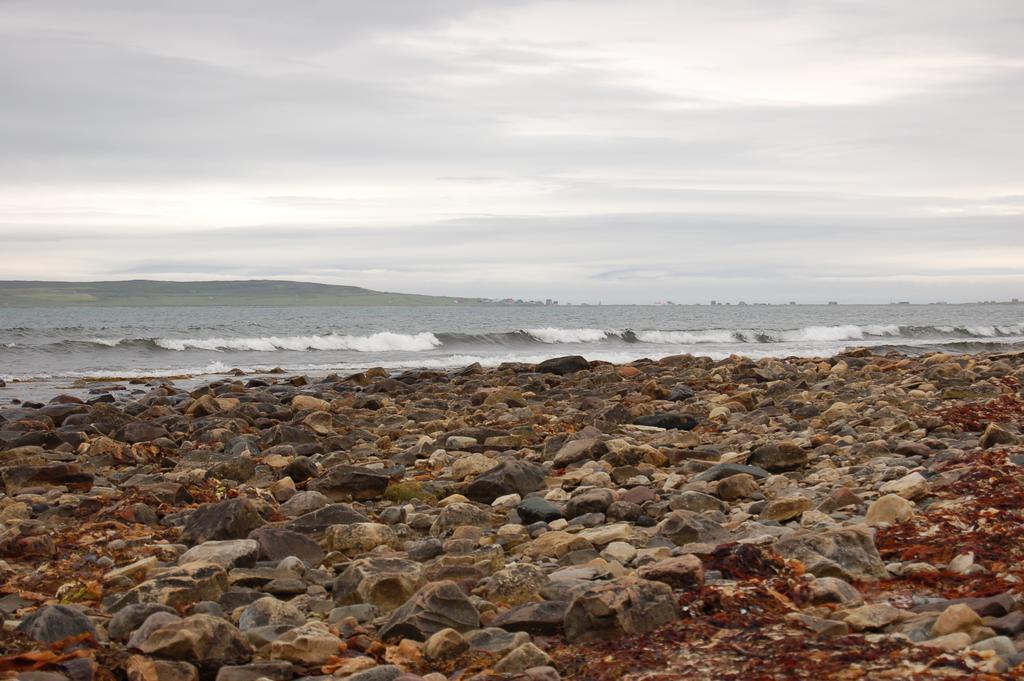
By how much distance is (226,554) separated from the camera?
14.7 ft

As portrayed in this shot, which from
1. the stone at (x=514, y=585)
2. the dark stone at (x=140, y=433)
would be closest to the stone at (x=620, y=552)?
the stone at (x=514, y=585)

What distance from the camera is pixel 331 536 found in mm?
5055

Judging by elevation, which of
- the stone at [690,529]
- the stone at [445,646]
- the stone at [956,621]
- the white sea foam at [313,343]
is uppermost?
the stone at [956,621]

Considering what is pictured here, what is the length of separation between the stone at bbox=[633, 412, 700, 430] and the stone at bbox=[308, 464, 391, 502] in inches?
130

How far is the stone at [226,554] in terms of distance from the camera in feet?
14.5

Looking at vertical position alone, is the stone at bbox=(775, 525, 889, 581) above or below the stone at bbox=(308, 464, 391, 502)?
above

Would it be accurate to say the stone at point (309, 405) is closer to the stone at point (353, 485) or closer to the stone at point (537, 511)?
the stone at point (353, 485)

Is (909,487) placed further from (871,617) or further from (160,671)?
(160,671)

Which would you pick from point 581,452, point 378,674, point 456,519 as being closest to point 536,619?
point 378,674

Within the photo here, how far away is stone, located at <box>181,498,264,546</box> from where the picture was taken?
5074 mm

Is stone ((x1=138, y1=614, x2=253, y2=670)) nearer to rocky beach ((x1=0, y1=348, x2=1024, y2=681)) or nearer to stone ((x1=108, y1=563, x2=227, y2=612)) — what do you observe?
rocky beach ((x1=0, y1=348, x2=1024, y2=681))

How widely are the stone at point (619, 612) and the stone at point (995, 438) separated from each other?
3547mm

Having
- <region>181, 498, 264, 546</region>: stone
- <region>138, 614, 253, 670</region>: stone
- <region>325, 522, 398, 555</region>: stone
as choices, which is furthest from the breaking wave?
<region>138, 614, 253, 670</region>: stone

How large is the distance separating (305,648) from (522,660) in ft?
2.62
